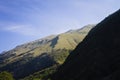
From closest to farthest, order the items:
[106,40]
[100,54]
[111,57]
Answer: [111,57]
[100,54]
[106,40]

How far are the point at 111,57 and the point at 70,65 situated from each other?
2686 cm

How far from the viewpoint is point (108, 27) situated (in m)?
100

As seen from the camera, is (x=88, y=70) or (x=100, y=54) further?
(x=100, y=54)

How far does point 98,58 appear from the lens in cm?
8038

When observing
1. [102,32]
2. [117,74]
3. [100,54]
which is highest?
[102,32]

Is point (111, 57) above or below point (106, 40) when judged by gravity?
below

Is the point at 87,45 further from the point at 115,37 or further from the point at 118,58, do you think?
the point at 118,58

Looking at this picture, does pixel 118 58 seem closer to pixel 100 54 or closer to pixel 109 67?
pixel 109 67

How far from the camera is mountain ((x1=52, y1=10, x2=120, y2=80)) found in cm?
6944

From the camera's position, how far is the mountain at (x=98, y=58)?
228 ft

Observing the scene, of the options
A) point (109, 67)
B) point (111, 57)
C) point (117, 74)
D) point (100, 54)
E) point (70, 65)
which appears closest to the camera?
point (117, 74)

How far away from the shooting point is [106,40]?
9050cm

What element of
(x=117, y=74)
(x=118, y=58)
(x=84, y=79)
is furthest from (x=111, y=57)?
(x=117, y=74)

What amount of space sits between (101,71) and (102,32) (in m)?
33.7
